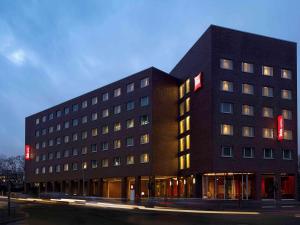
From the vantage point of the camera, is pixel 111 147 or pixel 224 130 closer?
pixel 224 130

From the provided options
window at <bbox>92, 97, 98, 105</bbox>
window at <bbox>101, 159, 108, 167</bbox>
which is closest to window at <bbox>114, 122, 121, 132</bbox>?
window at <bbox>101, 159, 108, 167</bbox>

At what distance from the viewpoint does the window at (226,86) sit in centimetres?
7894

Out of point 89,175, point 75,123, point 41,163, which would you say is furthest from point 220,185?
point 41,163

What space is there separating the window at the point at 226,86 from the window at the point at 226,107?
2.23 metres

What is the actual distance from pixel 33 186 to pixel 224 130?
3146 inches

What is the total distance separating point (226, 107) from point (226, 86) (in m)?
3.32

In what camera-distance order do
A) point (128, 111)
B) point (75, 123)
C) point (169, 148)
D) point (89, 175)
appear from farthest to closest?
point (75, 123) < point (89, 175) < point (128, 111) < point (169, 148)

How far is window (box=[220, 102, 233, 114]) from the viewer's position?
78500 mm

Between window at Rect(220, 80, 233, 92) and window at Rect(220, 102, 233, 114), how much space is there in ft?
Result: 7.33

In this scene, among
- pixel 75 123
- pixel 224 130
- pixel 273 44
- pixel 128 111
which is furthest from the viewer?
pixel 75 123

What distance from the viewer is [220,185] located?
8044 centimetres

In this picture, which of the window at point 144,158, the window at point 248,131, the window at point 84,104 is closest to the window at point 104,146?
the window at point 84,104

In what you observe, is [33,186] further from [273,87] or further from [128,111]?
[273,87]

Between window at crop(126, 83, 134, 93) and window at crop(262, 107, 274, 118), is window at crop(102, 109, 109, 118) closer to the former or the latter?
window at crop(126, 83, 134, 93)
